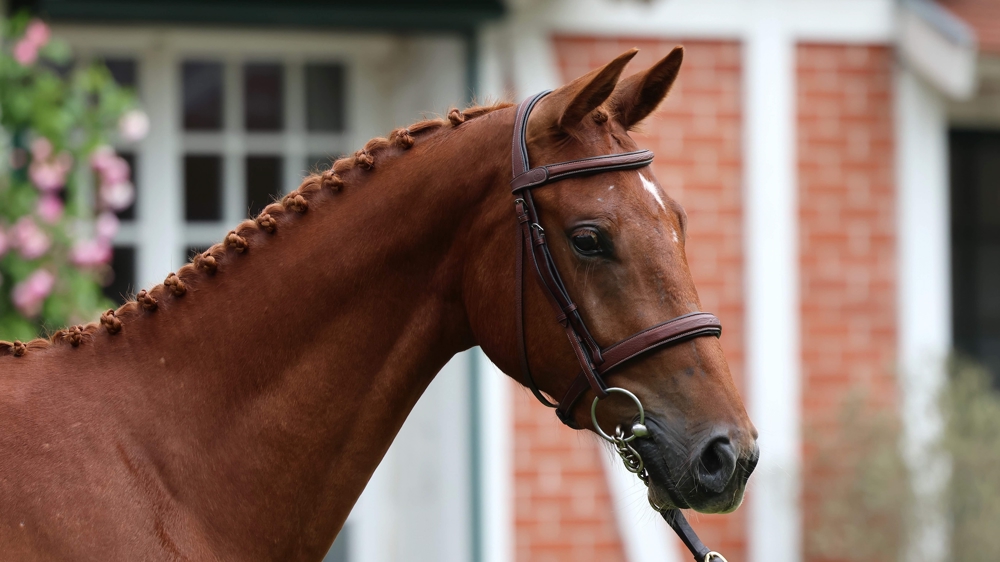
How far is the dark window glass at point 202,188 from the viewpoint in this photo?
5.12 m

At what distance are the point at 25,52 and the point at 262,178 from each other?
4.46 feet

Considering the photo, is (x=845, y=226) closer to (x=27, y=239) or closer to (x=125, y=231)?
(x=125, y=231)

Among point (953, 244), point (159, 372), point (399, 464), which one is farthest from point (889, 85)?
point (159, 372)

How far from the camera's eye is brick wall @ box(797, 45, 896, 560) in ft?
16.9

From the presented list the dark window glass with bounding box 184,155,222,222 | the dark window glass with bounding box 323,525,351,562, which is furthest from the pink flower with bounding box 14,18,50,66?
the dark window glass with bounding box 323,525,351,562

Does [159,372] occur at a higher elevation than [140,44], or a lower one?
lower

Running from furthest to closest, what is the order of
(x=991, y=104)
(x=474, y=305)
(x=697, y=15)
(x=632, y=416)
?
(x=991, y=104) → (x=697, y=15) → (x=474, y=305) → (x=632, y=416)

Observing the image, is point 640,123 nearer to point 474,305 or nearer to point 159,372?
point 474,305

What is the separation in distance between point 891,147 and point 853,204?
377 mm

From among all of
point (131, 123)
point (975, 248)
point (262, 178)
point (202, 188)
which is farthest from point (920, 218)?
point (131, 123)

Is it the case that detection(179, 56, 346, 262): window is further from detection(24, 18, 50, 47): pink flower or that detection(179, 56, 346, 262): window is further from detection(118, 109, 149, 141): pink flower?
detection(24, 18, 50, 47): pink flower

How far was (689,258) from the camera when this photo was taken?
4918mm

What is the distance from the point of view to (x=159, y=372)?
1771 mm

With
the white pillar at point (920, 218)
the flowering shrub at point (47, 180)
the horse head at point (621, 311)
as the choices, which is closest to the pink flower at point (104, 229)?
the flowering shrub at point (47, 180)
